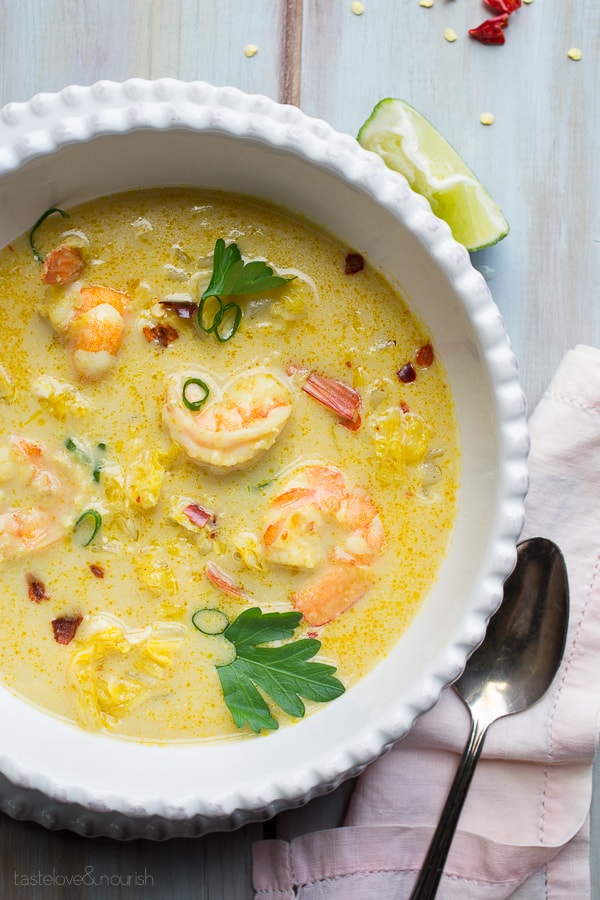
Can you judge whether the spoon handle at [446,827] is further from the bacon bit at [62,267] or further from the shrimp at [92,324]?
the bacon bit at [62,267]

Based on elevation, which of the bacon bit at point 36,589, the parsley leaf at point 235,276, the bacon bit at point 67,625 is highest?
the parsley leaf at point 235,276

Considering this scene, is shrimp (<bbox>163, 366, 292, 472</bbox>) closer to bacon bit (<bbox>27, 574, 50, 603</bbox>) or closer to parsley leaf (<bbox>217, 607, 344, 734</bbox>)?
parsley leaf (<bbox>217, 607, 344, 734</bbox>)

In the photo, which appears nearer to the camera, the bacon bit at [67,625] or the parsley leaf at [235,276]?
the parsley leaf at [235,276]

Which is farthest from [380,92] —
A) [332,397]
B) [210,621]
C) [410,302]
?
[210,621]

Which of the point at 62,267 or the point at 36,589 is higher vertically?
the point at 62,267

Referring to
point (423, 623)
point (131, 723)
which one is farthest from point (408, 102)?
point (131, 723)

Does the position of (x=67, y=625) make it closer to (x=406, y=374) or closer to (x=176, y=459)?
(x=176, y=459)

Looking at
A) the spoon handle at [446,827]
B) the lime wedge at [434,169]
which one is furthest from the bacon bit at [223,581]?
the lime wedge at [434,169]
